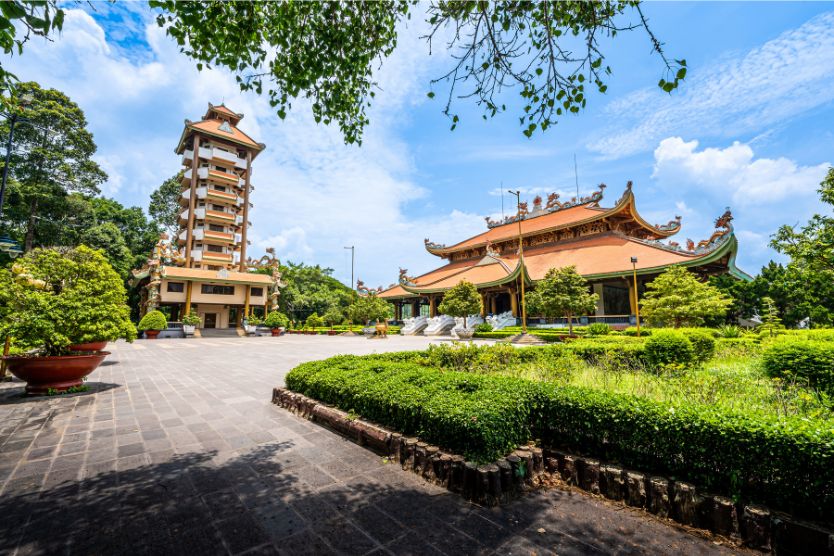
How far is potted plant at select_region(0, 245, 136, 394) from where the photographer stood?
19.8 ft

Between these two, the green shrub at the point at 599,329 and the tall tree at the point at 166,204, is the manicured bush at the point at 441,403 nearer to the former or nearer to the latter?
the green shrub at the point at 599,329

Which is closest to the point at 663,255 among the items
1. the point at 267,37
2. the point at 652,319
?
the point at 652,319

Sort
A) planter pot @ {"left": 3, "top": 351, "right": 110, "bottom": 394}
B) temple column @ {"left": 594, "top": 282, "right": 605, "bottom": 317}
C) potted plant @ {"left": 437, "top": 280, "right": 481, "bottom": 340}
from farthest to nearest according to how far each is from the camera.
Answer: temple column @ {"left": 594, "top": 282, "right": 605, "bottom": 317} < potted plant @ {"left": 437, "top": 280, "right": 481, "bottom": 340} < planter pot @ {"left": 3, "top": 351, "right": 110, "bottom": 394}

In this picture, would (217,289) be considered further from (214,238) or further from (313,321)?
(313,321)

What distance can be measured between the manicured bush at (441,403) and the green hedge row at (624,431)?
0.04 feet

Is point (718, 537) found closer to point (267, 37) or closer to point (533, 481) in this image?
point (533, 481)

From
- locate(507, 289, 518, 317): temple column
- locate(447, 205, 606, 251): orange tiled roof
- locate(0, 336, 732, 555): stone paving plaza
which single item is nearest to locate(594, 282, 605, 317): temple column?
locate(447, 205, 606, 251): orange tiled roof

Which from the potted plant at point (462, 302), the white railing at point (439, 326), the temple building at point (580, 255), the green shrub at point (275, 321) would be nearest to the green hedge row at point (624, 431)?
the temple building at point (580, 255)

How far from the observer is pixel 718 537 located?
245 centimetres

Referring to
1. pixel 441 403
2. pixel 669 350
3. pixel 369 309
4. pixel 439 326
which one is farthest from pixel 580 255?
pixel 441 403

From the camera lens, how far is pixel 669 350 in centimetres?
764

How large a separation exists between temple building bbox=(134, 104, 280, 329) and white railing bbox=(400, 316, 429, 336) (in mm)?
13613

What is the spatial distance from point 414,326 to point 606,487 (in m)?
28.1

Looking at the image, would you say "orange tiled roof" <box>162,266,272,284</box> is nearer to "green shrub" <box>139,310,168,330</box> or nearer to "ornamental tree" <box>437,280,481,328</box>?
"green shrub" <box>139,310,168,330</box>
